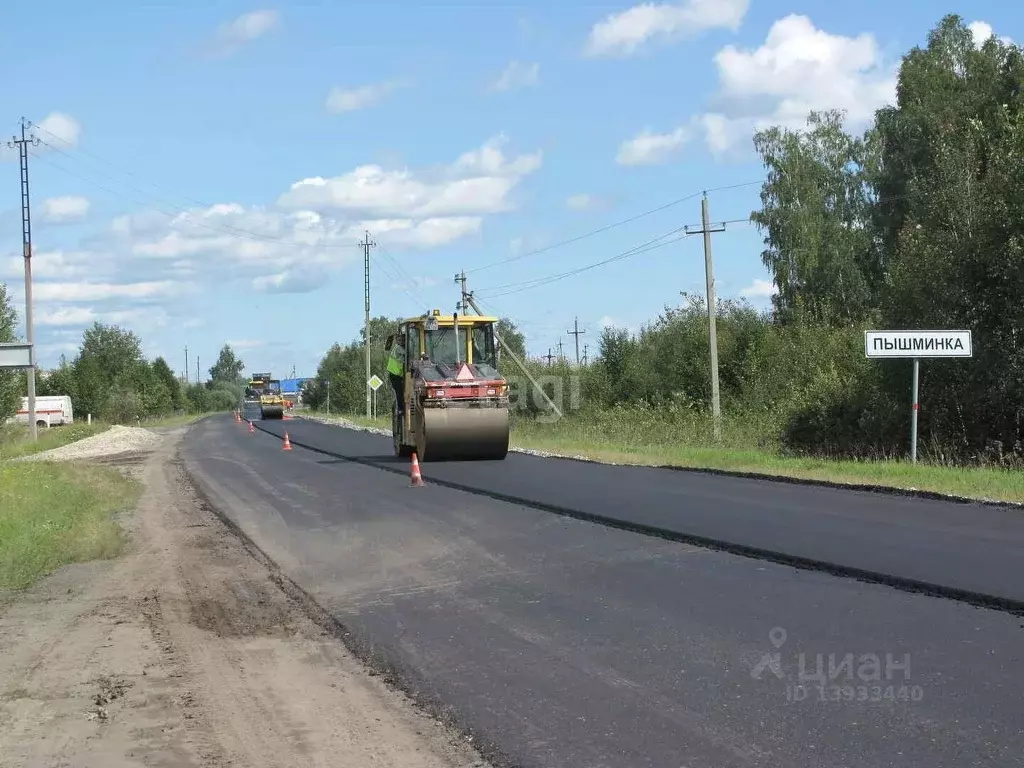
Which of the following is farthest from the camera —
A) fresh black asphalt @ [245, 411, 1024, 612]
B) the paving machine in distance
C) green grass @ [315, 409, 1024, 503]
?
the paving machine in distance

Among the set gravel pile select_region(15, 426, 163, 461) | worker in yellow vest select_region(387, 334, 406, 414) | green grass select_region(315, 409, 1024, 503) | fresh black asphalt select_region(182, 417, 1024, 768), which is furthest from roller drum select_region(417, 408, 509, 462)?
gravel pile select_region(15, 426, 163, 461)

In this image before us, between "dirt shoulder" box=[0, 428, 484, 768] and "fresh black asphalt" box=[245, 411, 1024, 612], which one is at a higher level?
"fresh black asphalt" box=[245, 411, 1024, 612]

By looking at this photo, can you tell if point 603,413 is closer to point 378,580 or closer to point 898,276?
point 898,276

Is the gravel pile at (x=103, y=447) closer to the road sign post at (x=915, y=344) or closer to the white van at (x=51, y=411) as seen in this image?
the road sign post at (x=915, y=344)

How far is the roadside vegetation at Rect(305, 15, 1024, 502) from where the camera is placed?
22.0 metres

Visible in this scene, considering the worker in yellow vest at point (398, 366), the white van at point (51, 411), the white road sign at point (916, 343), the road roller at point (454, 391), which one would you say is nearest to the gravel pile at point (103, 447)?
the worker in yellow vest at point (398, 366)

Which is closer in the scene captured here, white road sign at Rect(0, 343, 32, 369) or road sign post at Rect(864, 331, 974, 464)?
road sign post at Rect(864, 331, 974, 464)

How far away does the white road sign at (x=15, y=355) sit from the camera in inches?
1320

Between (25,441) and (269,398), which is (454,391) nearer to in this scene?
(25,441)

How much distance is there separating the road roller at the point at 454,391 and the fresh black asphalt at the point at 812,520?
2863mm

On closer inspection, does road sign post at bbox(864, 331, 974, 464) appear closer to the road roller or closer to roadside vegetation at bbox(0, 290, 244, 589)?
the road roller

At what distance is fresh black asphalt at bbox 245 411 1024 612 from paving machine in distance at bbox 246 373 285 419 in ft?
190

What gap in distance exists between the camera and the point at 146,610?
30.5 feet

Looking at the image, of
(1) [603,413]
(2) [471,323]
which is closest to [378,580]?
(2) [471,323]
